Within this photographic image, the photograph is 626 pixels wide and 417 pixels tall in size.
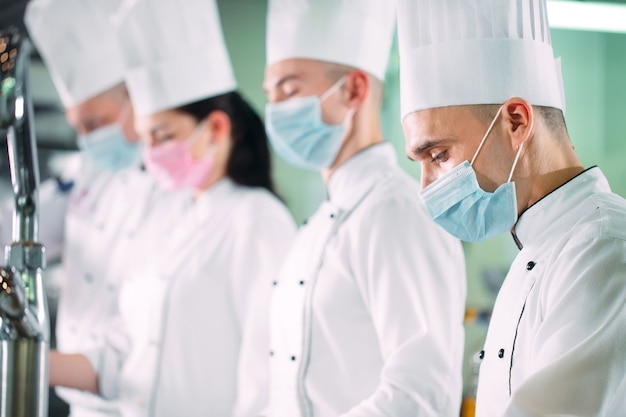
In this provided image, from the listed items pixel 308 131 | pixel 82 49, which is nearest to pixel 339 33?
pixel 308 131

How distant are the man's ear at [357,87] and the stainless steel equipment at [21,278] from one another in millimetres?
686

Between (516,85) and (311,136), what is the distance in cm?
62

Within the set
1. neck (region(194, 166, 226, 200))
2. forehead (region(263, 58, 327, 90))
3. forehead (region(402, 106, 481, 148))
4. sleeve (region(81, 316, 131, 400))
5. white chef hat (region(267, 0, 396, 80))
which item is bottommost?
sleeve (region(81, 316, 131, 400))

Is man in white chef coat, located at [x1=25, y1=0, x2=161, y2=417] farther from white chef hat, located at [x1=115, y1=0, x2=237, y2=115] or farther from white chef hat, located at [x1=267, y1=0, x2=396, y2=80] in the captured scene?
white chef hat, located at [x1=267, y1=0, x2=396, y2=80]

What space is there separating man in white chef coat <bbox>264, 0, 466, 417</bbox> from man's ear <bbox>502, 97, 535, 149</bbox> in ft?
1.27

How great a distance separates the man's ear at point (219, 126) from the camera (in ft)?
8.04

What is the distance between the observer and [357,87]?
1968 millimetres

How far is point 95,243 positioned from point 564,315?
1995mm

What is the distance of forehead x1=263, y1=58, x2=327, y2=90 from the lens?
6.58 feet

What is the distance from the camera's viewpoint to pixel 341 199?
192 cm

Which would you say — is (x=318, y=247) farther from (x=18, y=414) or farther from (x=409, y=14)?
(x=18, y=414)

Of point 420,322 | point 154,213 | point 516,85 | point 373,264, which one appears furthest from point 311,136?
point 154,213

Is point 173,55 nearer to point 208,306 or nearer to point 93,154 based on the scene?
point 93,154

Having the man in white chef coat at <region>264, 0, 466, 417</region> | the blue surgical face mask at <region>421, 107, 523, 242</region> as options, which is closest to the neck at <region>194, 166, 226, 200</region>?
the man in white chef coat at <region>264, 0, 466, 417</region>
